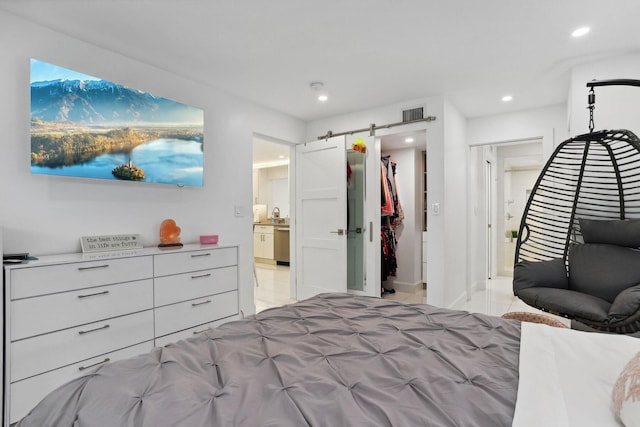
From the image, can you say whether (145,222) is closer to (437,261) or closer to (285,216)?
(437,261)

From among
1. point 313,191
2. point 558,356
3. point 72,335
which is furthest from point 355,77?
point 72,335

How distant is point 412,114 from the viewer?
12.2ft

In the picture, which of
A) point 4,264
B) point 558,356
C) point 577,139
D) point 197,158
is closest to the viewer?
point 558,356

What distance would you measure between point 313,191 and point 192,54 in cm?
207

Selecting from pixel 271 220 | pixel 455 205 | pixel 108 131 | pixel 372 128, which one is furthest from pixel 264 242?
pixel 108 131

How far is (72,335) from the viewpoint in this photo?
1.94 m

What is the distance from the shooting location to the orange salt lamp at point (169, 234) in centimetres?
280

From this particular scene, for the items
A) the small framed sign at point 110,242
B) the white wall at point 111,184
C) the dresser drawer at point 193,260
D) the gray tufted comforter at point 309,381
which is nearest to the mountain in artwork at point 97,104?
the white wall at point 111,184

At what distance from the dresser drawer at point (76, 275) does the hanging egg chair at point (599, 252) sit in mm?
2703

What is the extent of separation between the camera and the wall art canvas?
85.2 inches

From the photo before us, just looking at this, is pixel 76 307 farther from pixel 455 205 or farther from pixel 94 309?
pixel 455 205

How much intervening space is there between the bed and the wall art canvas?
5.83 ft

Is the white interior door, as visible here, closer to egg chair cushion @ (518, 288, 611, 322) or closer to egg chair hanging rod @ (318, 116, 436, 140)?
egg chair hanging rod @ (318, 116, 436, 140)

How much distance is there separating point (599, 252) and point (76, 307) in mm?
3466
